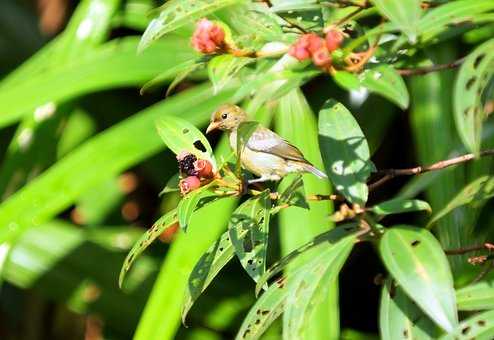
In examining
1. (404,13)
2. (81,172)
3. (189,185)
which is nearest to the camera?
(404,13)

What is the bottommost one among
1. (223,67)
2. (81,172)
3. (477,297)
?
(81,172)

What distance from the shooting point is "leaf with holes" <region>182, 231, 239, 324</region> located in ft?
2.52

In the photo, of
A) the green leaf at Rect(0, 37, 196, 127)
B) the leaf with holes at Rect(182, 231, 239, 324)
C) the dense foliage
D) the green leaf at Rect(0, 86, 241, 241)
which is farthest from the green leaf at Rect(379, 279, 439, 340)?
the green leaf at Rect(0, 37, 196, 127)

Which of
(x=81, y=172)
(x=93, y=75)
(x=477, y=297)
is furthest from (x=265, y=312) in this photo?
(x=93, y=75)

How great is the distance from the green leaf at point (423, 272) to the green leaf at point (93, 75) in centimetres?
83

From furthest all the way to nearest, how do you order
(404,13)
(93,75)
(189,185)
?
(93,75)
(189,185)
(404,13)

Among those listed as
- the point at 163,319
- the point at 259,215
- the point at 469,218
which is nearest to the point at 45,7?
the point at 163,319

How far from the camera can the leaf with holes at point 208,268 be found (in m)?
0.77

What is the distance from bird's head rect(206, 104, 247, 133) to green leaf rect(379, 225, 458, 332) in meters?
0.35

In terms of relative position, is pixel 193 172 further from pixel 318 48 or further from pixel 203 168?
pixel 318 48

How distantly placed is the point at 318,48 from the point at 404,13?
6 cm

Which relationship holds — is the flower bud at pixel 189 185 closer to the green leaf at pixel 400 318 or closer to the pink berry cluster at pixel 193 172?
the pink berry cluster at pixel 193 172

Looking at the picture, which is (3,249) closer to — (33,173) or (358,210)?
(33,173)

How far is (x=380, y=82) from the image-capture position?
26.2 inches
